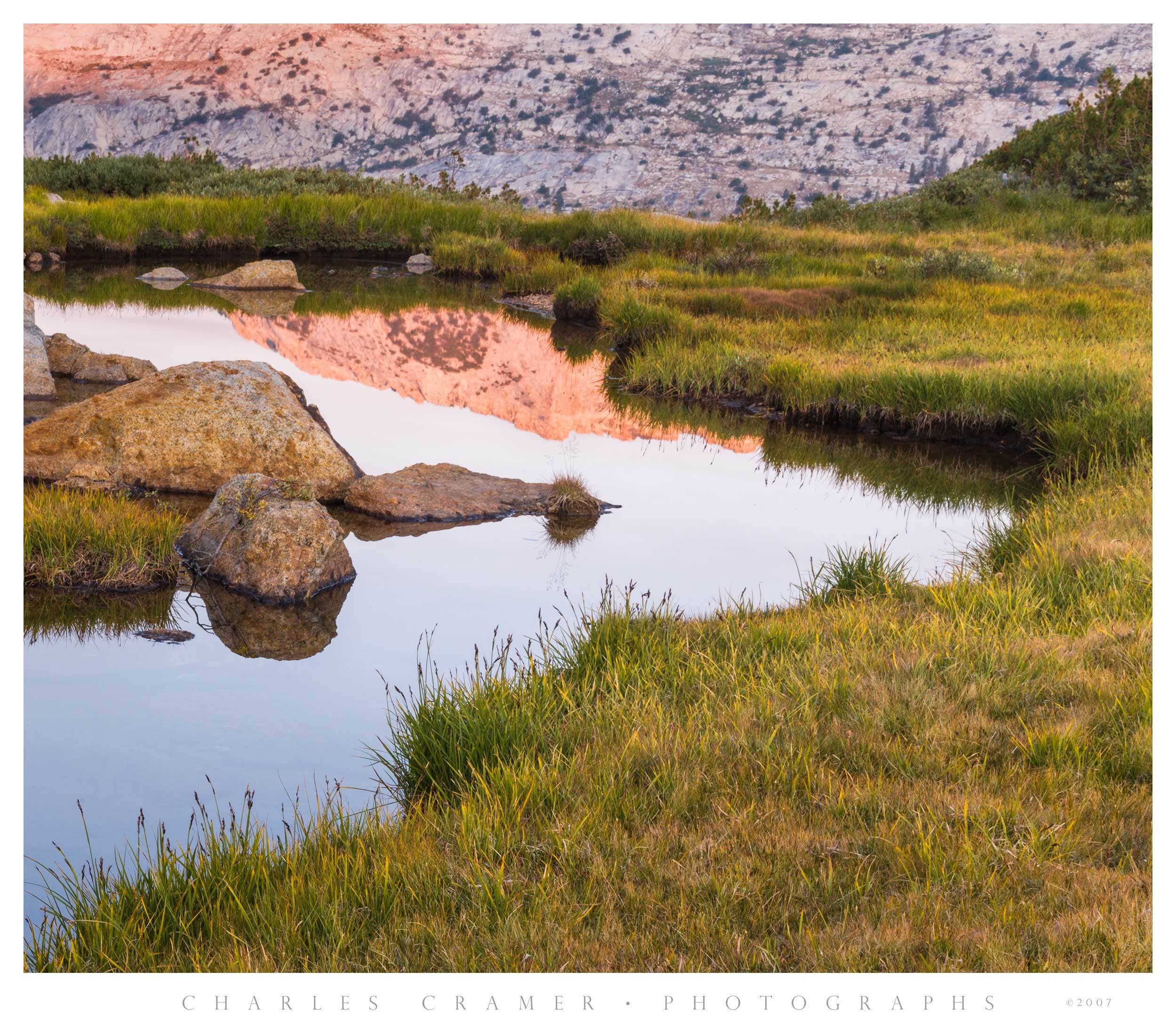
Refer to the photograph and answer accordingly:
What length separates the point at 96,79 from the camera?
2013 inches

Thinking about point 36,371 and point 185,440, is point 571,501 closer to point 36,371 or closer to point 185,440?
point 185,440

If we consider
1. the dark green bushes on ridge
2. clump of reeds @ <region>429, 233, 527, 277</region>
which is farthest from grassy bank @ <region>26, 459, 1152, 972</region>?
the dark green bushes on ridge

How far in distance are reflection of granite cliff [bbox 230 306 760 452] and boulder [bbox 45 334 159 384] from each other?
7.63ft

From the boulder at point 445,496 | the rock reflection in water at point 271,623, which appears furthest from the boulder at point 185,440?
the rock reflection in water at point 271,623

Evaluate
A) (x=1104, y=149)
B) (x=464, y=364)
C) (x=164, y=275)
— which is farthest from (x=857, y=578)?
(x=1104, y=149)

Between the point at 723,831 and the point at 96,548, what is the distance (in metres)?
4.69

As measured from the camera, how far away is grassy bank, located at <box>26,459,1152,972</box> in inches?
106

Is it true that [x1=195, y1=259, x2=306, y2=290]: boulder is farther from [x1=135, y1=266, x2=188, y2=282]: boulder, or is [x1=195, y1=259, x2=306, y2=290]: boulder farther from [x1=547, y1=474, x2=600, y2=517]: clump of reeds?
[x1=547, y1=474, x2=600, y2=517]: clump of reeds

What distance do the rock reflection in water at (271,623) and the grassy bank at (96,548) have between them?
0.32m

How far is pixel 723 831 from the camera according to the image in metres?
3.23

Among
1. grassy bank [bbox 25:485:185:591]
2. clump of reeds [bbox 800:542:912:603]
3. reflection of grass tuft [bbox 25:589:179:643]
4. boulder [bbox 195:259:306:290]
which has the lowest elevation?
clump of reeds [bbox 800:542:912:603]

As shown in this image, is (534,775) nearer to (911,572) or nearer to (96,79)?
(911,572)

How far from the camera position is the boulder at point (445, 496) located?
8.09 m

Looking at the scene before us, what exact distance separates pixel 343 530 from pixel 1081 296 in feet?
45.7
